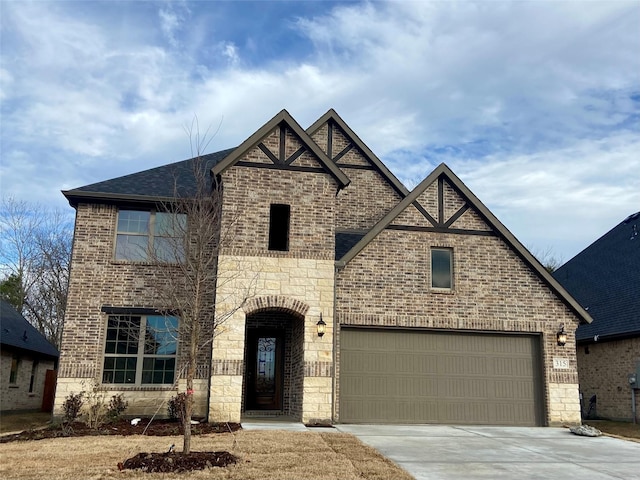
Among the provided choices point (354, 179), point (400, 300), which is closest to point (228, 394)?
point (400, 300)

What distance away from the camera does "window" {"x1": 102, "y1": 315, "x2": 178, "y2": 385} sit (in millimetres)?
14664

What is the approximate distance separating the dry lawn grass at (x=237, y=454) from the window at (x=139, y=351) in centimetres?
331

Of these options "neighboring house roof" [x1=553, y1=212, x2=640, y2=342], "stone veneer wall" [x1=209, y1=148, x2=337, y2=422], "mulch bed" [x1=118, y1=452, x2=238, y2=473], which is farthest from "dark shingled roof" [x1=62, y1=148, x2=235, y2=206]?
"neighboring house roof" [x1=553, y1=212, x2=640, y2=342]

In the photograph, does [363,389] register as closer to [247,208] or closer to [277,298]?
[277,298]

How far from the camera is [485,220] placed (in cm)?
1602

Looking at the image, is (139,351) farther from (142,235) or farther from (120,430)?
(142,235)

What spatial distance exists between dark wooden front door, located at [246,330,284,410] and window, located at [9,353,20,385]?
37.0 ft

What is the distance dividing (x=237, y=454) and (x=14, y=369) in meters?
17.0

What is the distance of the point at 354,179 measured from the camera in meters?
19.4

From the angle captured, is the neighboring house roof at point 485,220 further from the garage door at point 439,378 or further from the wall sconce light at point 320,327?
the wall sconce light at point 320,327

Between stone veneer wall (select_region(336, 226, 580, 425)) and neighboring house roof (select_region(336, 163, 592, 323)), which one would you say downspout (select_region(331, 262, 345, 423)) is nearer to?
stone veneer wall (select_region(336, 226, 580, 425))

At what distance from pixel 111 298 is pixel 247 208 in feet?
14.0

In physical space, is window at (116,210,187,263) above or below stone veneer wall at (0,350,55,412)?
above

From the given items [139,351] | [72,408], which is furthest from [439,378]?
[72,408]
